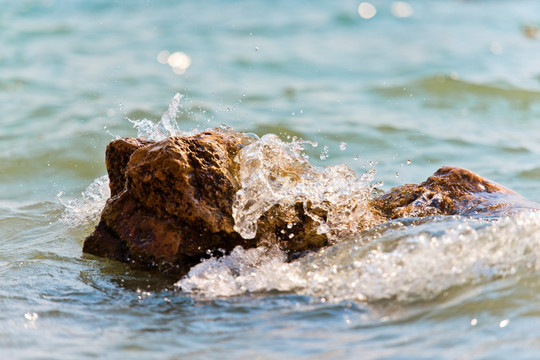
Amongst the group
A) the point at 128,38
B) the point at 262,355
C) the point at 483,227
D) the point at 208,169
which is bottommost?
the point at 262,355

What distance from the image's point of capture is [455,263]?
2.99m

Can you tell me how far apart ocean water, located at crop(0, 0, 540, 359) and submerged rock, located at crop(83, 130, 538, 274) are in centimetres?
11

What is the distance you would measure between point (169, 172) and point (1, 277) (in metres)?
1.09

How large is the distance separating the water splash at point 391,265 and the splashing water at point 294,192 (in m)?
0.16

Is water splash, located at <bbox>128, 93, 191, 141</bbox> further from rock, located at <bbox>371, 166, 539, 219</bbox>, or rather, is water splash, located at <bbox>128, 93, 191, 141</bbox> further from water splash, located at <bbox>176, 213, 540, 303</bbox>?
rock, located at <bbox>371, 166, 539, 219</bbox>

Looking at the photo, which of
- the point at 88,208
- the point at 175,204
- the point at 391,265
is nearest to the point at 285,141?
the point at 88,208

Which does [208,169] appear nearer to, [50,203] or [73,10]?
[50,203]

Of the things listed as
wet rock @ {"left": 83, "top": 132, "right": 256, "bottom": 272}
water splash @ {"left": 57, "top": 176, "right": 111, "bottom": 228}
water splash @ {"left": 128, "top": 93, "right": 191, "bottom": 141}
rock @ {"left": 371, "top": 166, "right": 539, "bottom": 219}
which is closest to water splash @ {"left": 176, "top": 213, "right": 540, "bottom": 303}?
wet rock @ {"left": 83, "top": 132, "right": 256, "bottom": 272}

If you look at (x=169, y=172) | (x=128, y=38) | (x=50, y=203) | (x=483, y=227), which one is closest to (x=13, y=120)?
(x=50, y=203)

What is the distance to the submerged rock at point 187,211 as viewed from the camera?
318cm

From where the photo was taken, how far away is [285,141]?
649 cm

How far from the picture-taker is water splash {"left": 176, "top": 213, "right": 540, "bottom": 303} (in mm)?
2902

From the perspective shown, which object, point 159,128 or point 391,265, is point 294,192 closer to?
point 391,265

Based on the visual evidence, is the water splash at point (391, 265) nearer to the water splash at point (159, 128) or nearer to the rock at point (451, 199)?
the rock at point (451, 199)
